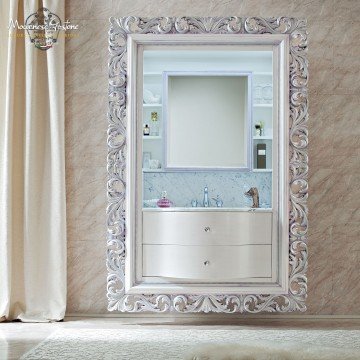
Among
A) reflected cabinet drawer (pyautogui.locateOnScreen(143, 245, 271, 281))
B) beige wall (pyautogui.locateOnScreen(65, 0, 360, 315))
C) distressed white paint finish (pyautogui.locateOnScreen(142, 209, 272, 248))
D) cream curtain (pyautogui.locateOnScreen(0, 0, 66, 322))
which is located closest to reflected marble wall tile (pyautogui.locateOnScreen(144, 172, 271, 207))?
distressed white paint finish (pyautogui.locateOnScreen(142, 209, 272, 248))

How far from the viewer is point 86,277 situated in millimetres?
4457

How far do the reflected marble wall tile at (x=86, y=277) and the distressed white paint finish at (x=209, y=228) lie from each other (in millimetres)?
498

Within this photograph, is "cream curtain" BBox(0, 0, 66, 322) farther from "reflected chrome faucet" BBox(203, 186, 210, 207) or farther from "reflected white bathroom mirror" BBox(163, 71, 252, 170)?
"reflected chrome faucet" BBox(203, 186, 210, 207)

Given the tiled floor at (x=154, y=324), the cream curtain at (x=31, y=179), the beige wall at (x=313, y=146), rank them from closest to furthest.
Result: the tiled floor at (x=154, y=324)
the cream curtain at (x=31, y=179)
the beige wall at (x=313, y=146)

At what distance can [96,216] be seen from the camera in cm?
445

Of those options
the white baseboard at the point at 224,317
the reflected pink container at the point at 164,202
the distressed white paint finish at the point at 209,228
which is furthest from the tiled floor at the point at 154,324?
the reflected pink container at the point at 164,202

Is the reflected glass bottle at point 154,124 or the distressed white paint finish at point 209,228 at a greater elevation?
the reflected glass bottle at point 154,124

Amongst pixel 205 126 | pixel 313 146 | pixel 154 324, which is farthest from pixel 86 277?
A: pixel 313 146

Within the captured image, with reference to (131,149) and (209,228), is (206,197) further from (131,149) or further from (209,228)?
(131,149)

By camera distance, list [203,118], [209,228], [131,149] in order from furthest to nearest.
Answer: [203,118] < [131,149] < [209,228]

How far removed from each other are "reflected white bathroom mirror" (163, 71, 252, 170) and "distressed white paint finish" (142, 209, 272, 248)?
37cm

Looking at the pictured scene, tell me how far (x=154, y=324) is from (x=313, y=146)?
157 centimetres

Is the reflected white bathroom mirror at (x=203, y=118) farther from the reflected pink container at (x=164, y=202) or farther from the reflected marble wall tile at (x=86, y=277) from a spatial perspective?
the reflected marble wall tile at (x=86, y=277)

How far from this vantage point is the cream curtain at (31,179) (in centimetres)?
432
